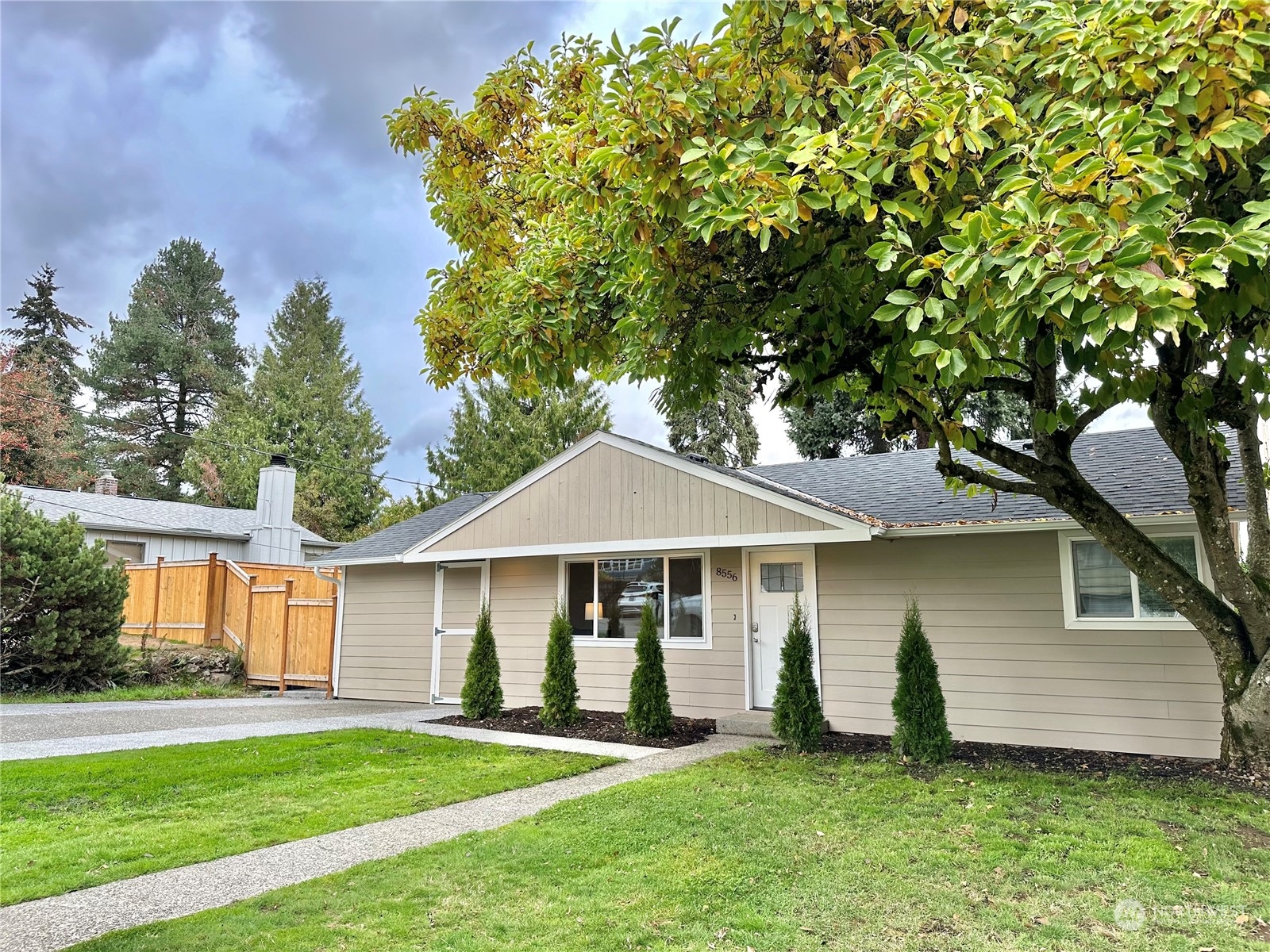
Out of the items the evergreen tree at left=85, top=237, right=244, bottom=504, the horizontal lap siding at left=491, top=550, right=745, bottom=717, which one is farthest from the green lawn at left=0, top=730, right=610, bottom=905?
the evergreen tree at left=85, top=237, right=244, bottom=504

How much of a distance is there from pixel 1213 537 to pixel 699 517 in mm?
5095

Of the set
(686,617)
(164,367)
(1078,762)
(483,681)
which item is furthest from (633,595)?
(164,367)

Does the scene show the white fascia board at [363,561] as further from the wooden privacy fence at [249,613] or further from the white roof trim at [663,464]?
the wooden privacy fence at [249,613]

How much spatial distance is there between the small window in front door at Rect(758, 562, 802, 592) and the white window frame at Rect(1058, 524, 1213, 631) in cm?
279

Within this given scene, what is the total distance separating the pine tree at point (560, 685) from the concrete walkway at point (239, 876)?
120 inches

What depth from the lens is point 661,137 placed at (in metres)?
4.45

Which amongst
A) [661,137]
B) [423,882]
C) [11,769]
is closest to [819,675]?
→ [423,882]

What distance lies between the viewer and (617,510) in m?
10.3

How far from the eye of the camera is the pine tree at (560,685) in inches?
360

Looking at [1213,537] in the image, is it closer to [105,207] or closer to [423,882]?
[423,882]

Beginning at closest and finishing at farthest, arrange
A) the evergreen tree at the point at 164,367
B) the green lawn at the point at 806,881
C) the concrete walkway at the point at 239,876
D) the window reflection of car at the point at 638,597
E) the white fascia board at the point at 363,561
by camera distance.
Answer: the green lawn at the point at 806,881, the concrete walkway at the point at 239,876, the window reflection of car at the point at 638,597, the white fascia board at the point at 363,561, the evergreen tree at the point at 164,367

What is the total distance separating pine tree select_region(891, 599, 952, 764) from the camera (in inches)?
269

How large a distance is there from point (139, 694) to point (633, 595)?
8226mm

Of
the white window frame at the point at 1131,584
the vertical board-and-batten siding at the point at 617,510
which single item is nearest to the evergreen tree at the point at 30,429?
the vertical board-and-batten siding at the point at 617,510
